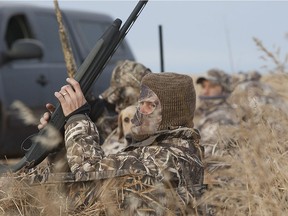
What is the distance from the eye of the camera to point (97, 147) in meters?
4.37

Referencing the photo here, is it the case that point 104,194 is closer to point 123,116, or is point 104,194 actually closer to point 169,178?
point 169,178

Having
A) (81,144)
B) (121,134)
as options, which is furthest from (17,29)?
(81,144)

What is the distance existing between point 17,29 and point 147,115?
731 cm

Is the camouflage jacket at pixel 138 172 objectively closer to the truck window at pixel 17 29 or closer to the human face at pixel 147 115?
the human face at pixel 147 115

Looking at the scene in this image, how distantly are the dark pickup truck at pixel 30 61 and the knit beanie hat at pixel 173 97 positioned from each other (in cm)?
614

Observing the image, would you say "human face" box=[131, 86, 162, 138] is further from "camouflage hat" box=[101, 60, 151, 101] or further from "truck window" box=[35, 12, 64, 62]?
"truck window" box=[35, 12, 64, 62]

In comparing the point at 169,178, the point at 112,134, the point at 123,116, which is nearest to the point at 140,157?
the point at 169,178

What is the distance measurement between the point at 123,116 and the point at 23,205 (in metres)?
Result: 3.01

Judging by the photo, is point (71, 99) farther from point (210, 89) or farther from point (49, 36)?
point (49, 36)

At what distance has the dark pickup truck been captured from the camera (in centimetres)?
1093

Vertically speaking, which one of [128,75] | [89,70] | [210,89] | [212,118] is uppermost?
[89,70]

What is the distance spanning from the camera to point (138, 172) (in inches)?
165

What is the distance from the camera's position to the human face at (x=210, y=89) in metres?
11.2

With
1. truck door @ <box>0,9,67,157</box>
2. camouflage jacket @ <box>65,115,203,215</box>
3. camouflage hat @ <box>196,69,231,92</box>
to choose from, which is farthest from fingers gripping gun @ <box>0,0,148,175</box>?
camouflage hat @ <box>196,69,231,92</box>
